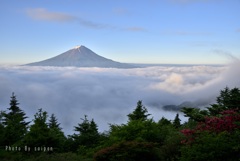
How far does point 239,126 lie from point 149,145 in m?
3.10

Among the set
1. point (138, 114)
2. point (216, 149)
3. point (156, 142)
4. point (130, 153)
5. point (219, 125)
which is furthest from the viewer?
point (138, 114)

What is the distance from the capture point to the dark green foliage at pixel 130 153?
9344 mm

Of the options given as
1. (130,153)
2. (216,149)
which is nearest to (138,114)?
(130,153)

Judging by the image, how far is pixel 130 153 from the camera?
9.46 m

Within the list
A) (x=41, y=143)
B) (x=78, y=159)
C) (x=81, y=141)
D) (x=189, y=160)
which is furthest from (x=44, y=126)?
(x=189, y=160)

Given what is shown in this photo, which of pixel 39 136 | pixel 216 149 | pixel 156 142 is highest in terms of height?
pixel 216 149

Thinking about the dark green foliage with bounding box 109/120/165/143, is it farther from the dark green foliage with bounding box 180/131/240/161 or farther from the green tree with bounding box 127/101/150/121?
the green tree with bounding box 127/101/150/121

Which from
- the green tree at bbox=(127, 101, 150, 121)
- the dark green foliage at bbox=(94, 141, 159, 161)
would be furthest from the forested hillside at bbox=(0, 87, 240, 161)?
the green tree at bbox=(127, 101, 150, 121)

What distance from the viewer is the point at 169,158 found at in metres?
9.38

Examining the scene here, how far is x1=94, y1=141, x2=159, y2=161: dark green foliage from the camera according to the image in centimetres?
934

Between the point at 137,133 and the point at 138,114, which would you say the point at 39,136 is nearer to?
the point at 137,133

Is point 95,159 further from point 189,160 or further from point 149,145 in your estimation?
point 189,160

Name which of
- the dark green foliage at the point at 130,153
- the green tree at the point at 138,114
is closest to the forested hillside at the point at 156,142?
the dark green foliage at the point at 130,153

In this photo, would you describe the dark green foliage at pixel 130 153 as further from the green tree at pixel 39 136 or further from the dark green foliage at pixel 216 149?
the green tree at pixel 39 136
